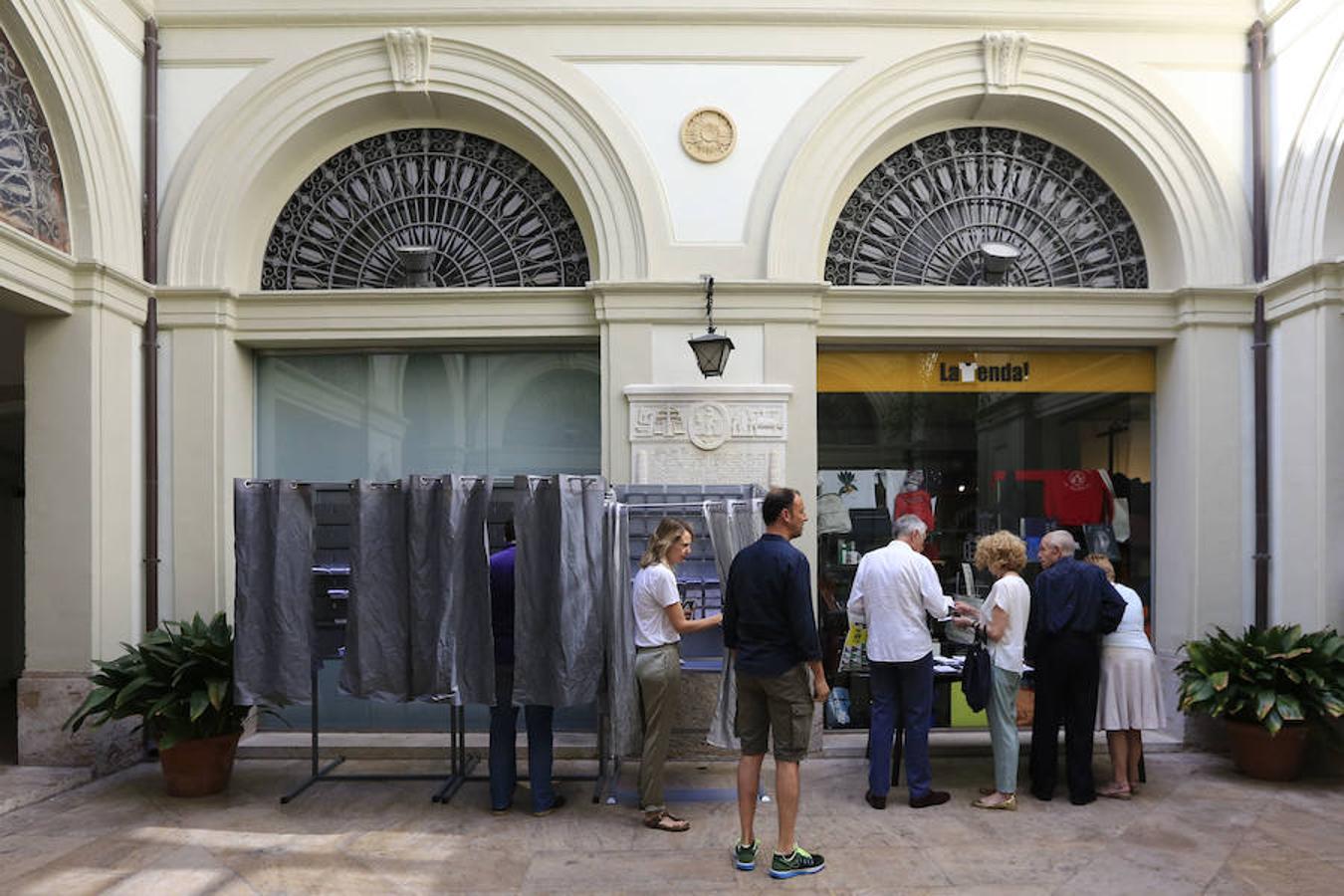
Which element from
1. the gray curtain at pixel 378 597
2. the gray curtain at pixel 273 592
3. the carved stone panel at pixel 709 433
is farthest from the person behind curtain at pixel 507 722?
the carved stone panel at pixel 709 433

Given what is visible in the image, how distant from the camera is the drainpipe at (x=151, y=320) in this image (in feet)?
23.7

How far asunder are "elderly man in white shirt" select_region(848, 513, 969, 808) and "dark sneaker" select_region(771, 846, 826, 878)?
1173mm

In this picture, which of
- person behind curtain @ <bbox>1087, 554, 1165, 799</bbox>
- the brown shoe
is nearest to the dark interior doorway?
the brown shoe

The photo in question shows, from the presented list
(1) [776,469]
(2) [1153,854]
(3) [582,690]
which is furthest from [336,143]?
(2) [1153,854]

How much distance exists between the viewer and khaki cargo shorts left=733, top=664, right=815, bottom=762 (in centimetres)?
489

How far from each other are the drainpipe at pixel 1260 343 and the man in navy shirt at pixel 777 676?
14.4 ft

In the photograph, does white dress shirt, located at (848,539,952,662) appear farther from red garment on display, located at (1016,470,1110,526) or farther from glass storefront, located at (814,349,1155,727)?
red garment on display, located at (1016,470,1110,526)

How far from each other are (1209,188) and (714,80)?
4.02 metres

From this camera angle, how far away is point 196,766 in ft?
20.3

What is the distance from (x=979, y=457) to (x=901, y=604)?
2526mm

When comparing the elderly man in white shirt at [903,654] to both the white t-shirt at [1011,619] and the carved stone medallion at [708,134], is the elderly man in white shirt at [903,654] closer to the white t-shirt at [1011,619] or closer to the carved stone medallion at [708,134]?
the white t-shirt at [1011,619]

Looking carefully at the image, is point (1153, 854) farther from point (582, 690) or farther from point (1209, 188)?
point (1209, 188)

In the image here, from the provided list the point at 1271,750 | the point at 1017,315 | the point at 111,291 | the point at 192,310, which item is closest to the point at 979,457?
the point at 1017,315

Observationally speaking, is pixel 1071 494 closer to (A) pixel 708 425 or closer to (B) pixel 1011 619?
(B) pixel 1011 619
